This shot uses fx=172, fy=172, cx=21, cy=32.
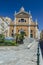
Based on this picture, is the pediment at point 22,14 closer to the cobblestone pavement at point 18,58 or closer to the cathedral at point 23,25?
the cathedral at point 23,25

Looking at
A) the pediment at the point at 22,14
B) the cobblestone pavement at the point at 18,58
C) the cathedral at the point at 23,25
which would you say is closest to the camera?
the cobblestone pavement at the point at 18,58

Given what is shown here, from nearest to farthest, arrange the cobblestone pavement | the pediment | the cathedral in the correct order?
1. the cobblestone pavement
2. the cathedral
3. the pediment

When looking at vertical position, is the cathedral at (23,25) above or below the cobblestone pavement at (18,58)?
above

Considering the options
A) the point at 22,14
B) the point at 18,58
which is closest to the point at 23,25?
the point at 22,14

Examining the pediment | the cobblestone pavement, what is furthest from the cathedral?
the cobblestone pavement

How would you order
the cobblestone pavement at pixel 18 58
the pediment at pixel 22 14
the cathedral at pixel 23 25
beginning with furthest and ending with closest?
1. the pediment at pixel 22 14
2. the cathedral at pixel 23 25
3. the cobblestone pavement at pixel 18 58

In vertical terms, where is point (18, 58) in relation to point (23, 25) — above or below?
below

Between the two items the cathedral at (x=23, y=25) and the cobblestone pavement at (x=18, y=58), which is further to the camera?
the cathedral at (x=23, y=25)

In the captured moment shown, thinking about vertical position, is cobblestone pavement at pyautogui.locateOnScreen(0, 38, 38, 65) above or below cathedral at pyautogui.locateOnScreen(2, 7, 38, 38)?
below

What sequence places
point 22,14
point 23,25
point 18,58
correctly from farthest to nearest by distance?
point 22,14
point 23,25
point 18,58

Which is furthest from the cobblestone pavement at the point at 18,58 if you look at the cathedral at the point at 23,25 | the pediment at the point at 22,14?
the pediment at the point at 22,14

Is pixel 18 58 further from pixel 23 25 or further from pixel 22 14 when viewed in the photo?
pixel 22 14

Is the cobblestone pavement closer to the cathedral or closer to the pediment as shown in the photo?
the cathedral

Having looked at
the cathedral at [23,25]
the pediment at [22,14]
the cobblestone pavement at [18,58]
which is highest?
the pediment at [22,14]
